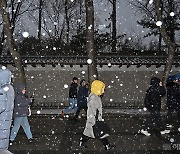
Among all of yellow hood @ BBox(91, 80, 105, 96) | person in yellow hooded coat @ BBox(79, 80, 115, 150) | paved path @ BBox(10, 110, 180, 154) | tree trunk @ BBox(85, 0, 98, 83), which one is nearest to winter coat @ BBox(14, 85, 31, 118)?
paved path @ BBox(10, 110, 180, 154)

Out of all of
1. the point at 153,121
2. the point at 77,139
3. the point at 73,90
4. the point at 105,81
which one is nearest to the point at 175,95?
the point at 153,121

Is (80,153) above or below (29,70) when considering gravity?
below

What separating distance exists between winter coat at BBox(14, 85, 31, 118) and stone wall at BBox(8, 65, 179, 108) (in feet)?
37.8

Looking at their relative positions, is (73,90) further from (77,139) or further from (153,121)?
(77,139)

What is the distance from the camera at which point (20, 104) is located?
28.6ft

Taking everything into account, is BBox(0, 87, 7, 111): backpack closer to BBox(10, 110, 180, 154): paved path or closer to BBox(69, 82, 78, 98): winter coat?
BBox(10, 110, 180, 154): paved path

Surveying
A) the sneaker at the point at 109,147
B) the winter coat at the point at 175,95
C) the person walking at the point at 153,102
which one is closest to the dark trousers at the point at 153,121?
the person walking at the point at 153,102

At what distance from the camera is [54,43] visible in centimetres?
3822

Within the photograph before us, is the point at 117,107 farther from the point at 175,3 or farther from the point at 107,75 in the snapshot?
the point at 175,3

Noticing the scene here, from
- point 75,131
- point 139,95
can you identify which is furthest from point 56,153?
point 139,95

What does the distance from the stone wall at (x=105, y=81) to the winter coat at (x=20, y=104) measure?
11511mm

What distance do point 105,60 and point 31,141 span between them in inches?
480

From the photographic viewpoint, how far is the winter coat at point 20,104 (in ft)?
28.4

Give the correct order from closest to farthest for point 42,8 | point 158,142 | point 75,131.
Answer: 1. point 158,142
2. point 75,131
3. point 42,8
